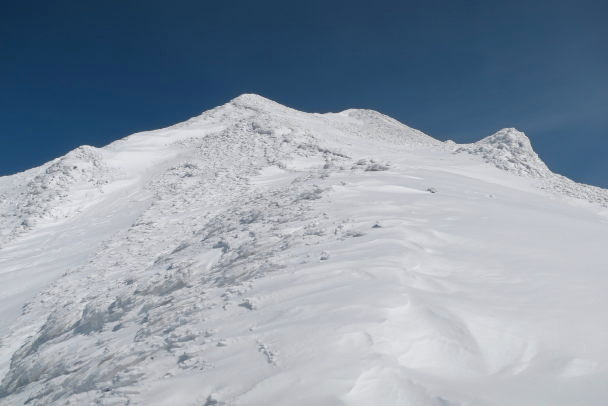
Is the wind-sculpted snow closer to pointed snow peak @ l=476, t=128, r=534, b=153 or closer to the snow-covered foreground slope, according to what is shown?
the snow-covered foreground slope

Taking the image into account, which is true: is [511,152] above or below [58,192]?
above

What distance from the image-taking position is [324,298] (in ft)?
22.2

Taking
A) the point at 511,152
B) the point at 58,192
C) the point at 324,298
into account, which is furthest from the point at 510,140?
the point at 58,192

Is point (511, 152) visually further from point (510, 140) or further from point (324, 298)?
point (324, 298)

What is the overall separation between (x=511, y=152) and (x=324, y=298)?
2347cm

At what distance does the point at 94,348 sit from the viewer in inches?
348

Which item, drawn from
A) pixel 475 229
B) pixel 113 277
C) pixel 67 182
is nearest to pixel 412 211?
pixel 475 229

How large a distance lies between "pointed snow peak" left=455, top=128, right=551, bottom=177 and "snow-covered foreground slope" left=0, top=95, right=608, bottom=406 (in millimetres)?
2921

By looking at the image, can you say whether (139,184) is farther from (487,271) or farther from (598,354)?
(598,354)

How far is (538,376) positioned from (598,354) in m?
0.85

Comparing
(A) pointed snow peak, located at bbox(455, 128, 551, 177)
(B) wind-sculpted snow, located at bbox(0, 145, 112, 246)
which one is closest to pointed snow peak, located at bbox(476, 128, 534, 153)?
(A) pointed snow peak, located at bbox(455, 128, 551, 177)

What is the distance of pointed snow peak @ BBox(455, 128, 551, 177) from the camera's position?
24609mm

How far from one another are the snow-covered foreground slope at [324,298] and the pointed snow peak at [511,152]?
2921mm

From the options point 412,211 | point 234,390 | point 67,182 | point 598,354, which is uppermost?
point 67,182
